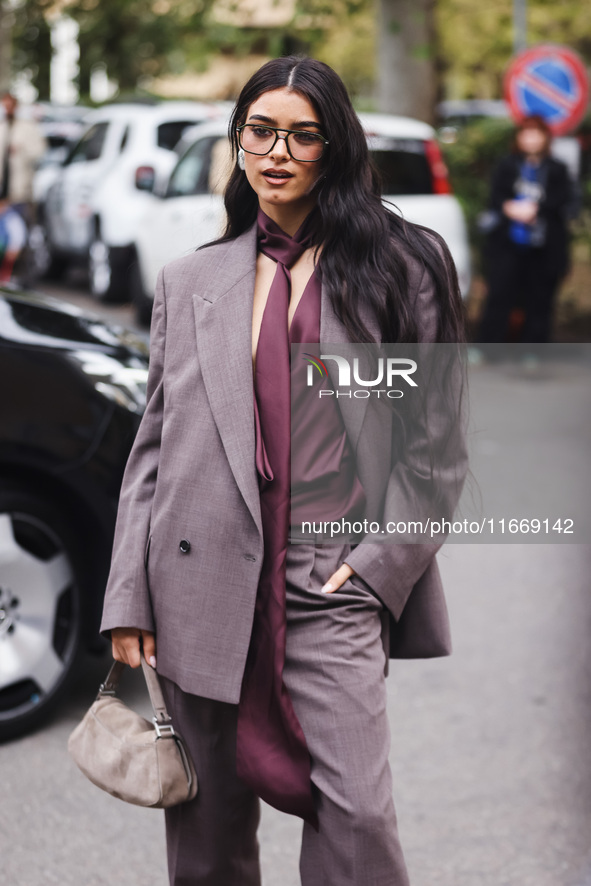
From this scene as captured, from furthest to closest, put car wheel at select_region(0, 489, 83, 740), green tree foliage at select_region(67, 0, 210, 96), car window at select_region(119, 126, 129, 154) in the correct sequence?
green tree foliage at select_region(67, 0, 210, 96), car window at select_region(119, 126, 129, 154), car wheel at select_region(0, 489, 83, 740)

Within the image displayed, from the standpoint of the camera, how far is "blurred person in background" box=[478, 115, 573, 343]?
1082cm

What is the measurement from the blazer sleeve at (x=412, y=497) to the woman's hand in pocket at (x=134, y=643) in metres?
0.44

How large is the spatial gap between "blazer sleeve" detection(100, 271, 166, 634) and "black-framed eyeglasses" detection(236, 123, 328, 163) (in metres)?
0.32

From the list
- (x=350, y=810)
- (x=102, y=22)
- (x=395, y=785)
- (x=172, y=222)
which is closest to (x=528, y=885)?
(x=395, y=785)

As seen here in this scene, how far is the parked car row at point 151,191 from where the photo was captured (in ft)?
35.6

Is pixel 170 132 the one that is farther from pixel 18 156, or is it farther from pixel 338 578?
pixel 338 578

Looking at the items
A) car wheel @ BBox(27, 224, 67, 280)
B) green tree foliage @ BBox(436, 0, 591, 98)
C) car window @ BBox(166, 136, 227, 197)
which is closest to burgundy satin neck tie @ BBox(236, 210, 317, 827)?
car window @ BBox(166, 136, 227, 197)

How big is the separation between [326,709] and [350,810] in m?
0.18

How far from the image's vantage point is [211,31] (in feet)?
51.9

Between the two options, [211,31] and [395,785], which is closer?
[395,785]

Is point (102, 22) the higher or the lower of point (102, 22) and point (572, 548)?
the higher

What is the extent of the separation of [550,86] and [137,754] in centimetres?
1059

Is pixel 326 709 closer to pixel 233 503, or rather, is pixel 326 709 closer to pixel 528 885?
pixel 233 503

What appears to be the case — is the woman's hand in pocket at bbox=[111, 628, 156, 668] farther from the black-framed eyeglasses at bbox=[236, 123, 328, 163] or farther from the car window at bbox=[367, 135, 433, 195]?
the car window at bbox=[367, 135, 433, 195]
